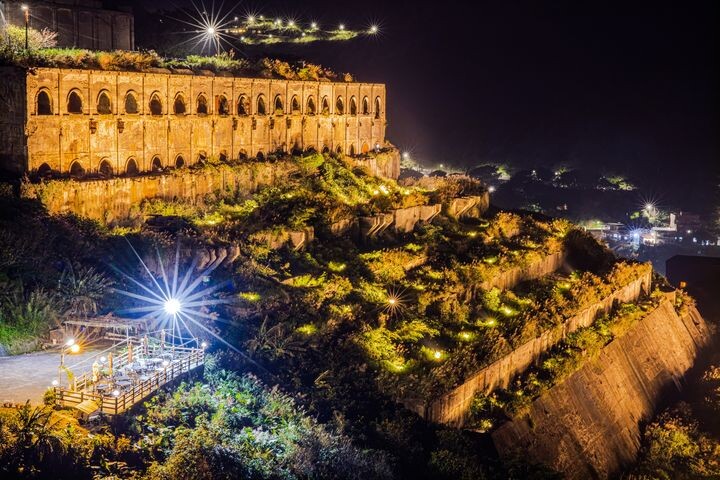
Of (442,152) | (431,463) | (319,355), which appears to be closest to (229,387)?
(319,355)

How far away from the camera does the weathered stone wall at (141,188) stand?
83.4ft

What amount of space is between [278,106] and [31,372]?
68.5 feet

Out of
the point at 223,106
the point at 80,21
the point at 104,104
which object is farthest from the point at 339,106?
the point at 104,104

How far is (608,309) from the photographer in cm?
3019

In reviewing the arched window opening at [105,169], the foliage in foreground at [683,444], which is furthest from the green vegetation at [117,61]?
the foliage in foreground at [683,444]

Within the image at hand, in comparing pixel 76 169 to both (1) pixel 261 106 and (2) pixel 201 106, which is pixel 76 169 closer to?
(2) pixel 201 106

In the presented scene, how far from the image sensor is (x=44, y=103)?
26.0m

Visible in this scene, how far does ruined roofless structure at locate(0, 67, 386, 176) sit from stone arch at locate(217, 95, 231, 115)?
38 mm

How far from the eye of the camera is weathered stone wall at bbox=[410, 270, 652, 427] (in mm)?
19797

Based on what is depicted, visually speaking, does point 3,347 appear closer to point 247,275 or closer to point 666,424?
point 247,275

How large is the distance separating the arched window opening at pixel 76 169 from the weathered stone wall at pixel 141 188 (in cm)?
64

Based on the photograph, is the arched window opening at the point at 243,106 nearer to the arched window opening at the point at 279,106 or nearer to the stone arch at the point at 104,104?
the arched window opening at the point at 279,106

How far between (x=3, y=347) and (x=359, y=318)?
895 cm

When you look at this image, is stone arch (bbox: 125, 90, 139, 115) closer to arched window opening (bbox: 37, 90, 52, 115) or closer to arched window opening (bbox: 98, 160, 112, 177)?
arched window opening (bbox: 98, 160, 112, 177)
